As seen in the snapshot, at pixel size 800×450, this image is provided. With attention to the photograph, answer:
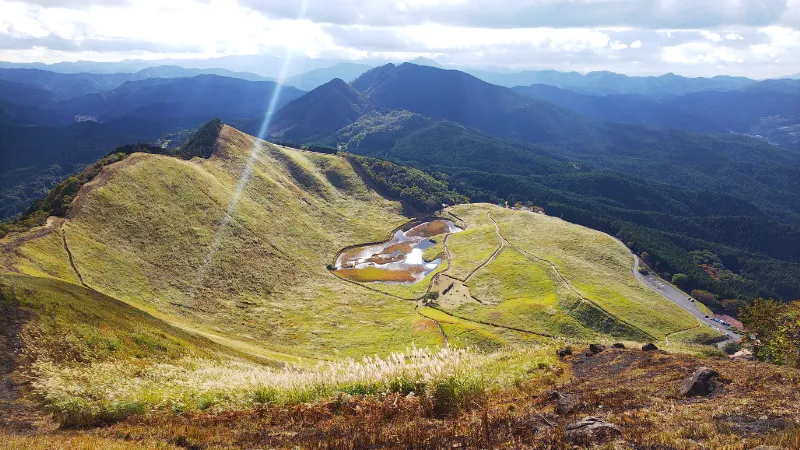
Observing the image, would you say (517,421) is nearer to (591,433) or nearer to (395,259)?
(591,433)

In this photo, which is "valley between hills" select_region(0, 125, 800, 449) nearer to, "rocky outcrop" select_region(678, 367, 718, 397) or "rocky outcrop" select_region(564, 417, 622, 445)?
"rocky outcrop" select_region(564, 417, 622, 445)

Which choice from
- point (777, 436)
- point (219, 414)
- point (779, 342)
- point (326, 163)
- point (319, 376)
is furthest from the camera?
point (326, 163)

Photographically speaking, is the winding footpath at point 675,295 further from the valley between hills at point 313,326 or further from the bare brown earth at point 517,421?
the bare brown earth at point 517,421

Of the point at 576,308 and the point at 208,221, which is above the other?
the point at 208,221

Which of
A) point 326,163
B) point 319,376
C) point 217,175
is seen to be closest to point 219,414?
point 319,376

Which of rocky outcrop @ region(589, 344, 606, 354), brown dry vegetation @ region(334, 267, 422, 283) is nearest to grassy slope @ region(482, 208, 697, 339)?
brown dry vegetation @ region(334, 267, 422, 283)

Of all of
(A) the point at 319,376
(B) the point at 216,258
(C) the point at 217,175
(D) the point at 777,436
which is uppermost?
(D) the point at 777,436

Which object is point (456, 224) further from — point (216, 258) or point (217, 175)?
point (216, 258)

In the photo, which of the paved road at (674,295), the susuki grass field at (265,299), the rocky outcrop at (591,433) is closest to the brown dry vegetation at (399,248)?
the susuki grass field at (265,299)
